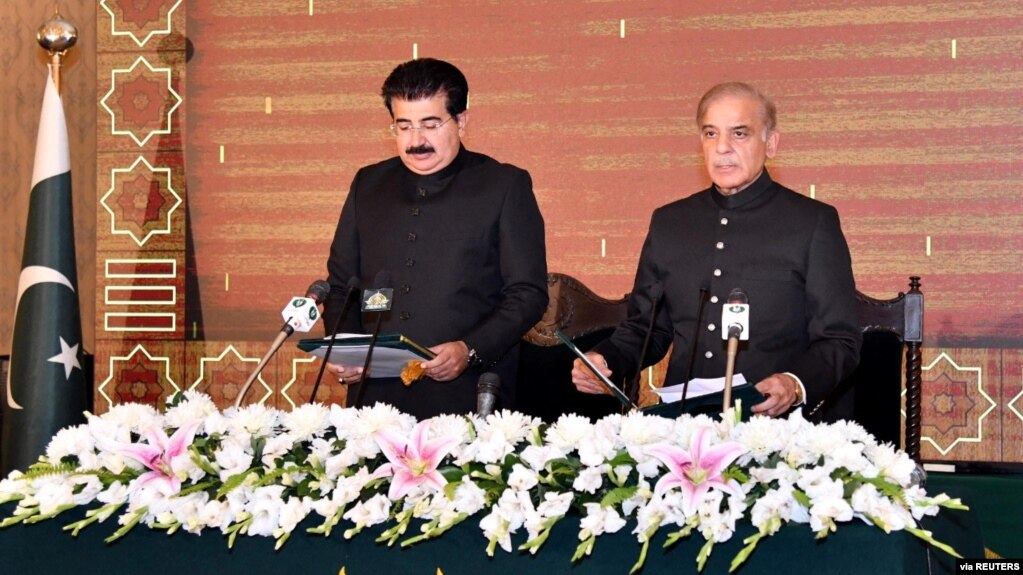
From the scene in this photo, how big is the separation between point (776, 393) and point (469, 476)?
2.94 feet

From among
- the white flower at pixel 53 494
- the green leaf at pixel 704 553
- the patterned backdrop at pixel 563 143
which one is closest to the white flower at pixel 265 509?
the white flower at pixel 53 494

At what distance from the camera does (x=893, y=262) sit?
5.34m

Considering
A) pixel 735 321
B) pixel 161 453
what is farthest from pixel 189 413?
pixel 735 321

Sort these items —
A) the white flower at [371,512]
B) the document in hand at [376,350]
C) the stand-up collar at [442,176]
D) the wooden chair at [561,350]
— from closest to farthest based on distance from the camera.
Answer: the white flower at [371,512] < the document in hand at [376,350] < the stand-up collar at [442,176] < the wooden chair at [561,350]

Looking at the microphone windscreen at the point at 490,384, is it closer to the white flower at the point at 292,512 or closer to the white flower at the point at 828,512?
the white flower at the point at 292,512

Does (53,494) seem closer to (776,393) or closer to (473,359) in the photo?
(473,359)

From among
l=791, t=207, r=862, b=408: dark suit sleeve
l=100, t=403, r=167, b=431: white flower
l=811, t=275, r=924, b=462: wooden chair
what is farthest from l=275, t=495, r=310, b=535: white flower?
l=811, t=275, r=924, b=462: wooden chair

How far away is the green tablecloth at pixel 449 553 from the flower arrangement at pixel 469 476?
3cm

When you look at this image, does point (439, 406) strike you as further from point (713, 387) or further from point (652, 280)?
point (713, 387)

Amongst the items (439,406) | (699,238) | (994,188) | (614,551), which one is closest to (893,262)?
(994,188)

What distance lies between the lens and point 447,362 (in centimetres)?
282

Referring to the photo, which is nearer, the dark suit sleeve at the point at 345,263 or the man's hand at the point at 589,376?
the man's hand at the point at 589,376

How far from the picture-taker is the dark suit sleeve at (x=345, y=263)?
313cm

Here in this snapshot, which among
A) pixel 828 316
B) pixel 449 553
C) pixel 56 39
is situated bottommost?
pixel 449 553
